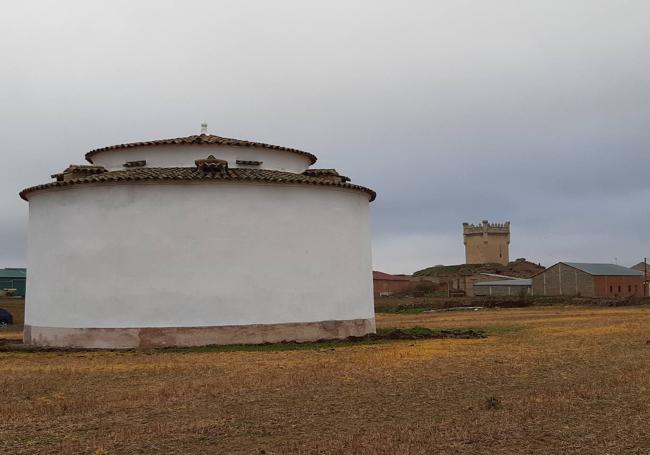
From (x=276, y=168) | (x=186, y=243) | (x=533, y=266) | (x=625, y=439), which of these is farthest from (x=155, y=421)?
(x=533, y=266)

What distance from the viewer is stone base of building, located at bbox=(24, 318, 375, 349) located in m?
22.5

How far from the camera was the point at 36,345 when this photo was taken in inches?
958

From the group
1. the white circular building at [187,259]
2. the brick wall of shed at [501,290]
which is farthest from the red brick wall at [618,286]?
the white circular building at [187,259]

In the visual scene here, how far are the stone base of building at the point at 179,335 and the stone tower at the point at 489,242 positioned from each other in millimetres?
109654

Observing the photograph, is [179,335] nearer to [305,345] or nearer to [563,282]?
[305,345]

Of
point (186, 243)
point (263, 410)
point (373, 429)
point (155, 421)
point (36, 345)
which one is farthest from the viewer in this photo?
point (36, 345)

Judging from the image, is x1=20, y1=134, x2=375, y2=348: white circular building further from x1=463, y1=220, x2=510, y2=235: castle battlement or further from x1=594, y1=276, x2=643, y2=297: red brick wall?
x1=463, y1=220, x2=510, y2=235: castle battlement

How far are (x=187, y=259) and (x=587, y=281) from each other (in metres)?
68.4

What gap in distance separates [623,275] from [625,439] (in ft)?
277

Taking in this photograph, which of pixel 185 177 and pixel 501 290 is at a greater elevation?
pixel 185 177

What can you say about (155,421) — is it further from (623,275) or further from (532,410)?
(623,275)

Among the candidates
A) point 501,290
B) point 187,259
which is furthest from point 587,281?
point 187,259

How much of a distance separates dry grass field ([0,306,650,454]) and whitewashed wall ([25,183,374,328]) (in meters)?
2.47

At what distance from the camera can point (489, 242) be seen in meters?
130
